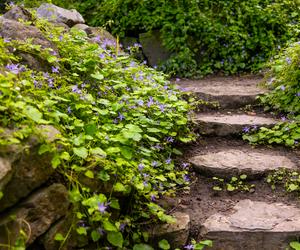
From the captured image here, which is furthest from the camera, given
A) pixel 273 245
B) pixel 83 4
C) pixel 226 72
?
pixel 83 4

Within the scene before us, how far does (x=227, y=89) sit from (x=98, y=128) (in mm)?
2919

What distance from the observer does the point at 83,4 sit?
7465mm

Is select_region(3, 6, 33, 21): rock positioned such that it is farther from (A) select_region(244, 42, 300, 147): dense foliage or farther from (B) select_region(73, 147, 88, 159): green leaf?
(A) select_region(244, 42, 300, 147): dense foliage

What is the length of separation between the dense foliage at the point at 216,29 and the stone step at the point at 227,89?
16.5 inches

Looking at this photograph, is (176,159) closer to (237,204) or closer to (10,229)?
(237,204)

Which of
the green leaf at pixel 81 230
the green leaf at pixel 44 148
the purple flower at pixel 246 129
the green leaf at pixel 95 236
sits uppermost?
the green leaf at pixel 44 148

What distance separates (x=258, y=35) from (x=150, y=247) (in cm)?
480

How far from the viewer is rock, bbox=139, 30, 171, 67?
6.79 metres

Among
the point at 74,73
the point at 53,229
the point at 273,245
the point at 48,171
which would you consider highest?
the point at 74,73

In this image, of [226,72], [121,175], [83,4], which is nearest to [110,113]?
[121,175]

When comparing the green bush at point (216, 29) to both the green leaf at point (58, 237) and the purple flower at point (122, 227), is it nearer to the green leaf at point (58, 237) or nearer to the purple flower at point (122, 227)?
the purple flower at point (122, 227)

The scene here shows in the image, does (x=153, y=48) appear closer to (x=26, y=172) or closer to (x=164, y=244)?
(x=164, y=244)

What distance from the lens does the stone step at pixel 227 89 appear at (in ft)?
16.4

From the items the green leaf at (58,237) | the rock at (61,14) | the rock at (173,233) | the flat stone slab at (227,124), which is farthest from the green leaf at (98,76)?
the rock at (61,14)
